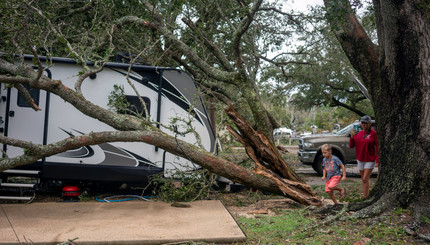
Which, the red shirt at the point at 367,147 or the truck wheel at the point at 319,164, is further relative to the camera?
the truck wheel at the point at 319,164

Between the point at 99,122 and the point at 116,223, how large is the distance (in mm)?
2447

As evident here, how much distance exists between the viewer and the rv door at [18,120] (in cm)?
682

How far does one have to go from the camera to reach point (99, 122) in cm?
711

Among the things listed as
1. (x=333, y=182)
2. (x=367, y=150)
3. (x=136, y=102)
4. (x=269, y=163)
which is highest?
(x=136, y=102)

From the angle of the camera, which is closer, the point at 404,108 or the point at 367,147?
the point at 404,108

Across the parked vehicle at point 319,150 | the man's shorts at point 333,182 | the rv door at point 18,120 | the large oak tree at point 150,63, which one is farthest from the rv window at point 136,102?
the parked vehicle at point 319,150

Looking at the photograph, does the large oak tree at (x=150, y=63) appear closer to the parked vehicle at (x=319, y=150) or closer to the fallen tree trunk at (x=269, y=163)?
the fallen tree trunk at (x=269, y=163)

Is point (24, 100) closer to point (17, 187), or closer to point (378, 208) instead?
point (17, 187)

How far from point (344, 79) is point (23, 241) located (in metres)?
18.2

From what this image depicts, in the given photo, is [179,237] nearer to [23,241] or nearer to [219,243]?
[219,243]

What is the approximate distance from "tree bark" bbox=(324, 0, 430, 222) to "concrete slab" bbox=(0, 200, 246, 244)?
7.13 ft

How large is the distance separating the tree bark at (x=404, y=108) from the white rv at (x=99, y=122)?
3.29m

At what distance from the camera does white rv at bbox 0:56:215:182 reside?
685cm

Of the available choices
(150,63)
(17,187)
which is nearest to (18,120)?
(17,187)
